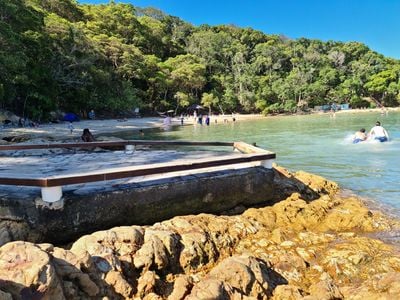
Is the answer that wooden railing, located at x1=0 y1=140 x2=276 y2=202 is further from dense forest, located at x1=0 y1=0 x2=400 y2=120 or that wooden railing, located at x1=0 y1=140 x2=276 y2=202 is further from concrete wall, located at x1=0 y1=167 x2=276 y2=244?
dense forest, located at x1=0 y1=0 x2=400 y2=120

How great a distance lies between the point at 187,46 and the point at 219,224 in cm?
7715

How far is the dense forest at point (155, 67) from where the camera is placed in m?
29.8

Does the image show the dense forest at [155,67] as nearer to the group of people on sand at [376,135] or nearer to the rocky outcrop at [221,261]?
the group of people on sand at [376,135]

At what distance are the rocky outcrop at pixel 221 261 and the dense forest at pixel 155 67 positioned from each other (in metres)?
21.0

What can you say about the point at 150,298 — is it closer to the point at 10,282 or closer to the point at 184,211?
the point at 10,282

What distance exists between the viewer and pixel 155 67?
169 ft

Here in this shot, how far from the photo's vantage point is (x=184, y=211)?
5.90 m

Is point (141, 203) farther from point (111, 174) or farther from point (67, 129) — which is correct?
point (67, 129)

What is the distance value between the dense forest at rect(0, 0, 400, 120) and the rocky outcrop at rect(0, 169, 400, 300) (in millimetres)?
21002

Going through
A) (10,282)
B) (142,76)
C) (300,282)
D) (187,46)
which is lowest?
(300,282)

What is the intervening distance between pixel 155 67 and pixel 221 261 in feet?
161

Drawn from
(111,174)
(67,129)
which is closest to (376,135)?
(111,174)

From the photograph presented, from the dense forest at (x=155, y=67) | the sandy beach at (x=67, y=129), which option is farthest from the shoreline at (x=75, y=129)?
the dense forest at (x=155, y=67)

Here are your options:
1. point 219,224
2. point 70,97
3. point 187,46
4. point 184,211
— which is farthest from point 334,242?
point 187,46
